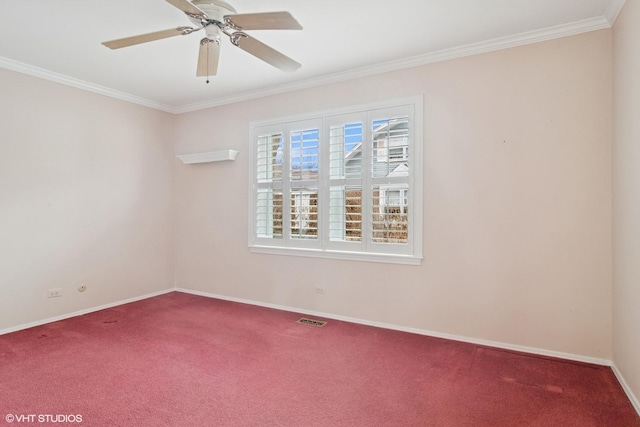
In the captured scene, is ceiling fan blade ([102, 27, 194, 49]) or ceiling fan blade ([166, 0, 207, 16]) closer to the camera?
ceiling fan blade ([166, 0, 207, 16])

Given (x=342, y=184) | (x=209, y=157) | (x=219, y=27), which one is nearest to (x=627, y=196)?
(x=342, y=184)

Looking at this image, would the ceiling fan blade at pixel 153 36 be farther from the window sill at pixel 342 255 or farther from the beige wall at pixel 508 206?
the window sill at pixel 342 255

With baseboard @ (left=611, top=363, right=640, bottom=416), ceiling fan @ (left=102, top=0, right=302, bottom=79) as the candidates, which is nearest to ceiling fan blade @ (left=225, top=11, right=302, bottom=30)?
ceiling fan @ (left=102, top=0, right=302, bottom=79)

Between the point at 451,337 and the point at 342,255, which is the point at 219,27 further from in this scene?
the point at 451,337

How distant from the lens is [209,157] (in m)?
4.57

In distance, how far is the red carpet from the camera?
205cm

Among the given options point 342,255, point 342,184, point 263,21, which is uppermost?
point 263,21

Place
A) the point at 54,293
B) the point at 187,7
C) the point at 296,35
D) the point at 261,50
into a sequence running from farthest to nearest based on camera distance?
the point at 54,293 < the point at 296,35 < the point at 261,50 < the point at 187,7

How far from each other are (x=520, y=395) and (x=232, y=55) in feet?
11.7

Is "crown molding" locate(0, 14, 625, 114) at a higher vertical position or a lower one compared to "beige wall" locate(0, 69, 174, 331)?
higher

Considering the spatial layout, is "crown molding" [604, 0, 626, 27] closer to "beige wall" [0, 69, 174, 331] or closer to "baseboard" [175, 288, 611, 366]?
"baseboard" [175, 288, 611, 366]

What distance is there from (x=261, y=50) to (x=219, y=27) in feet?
0.99

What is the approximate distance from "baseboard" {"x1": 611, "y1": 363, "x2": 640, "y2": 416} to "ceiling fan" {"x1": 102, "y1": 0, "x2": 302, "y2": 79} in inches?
119

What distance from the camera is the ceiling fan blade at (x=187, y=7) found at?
188cm
